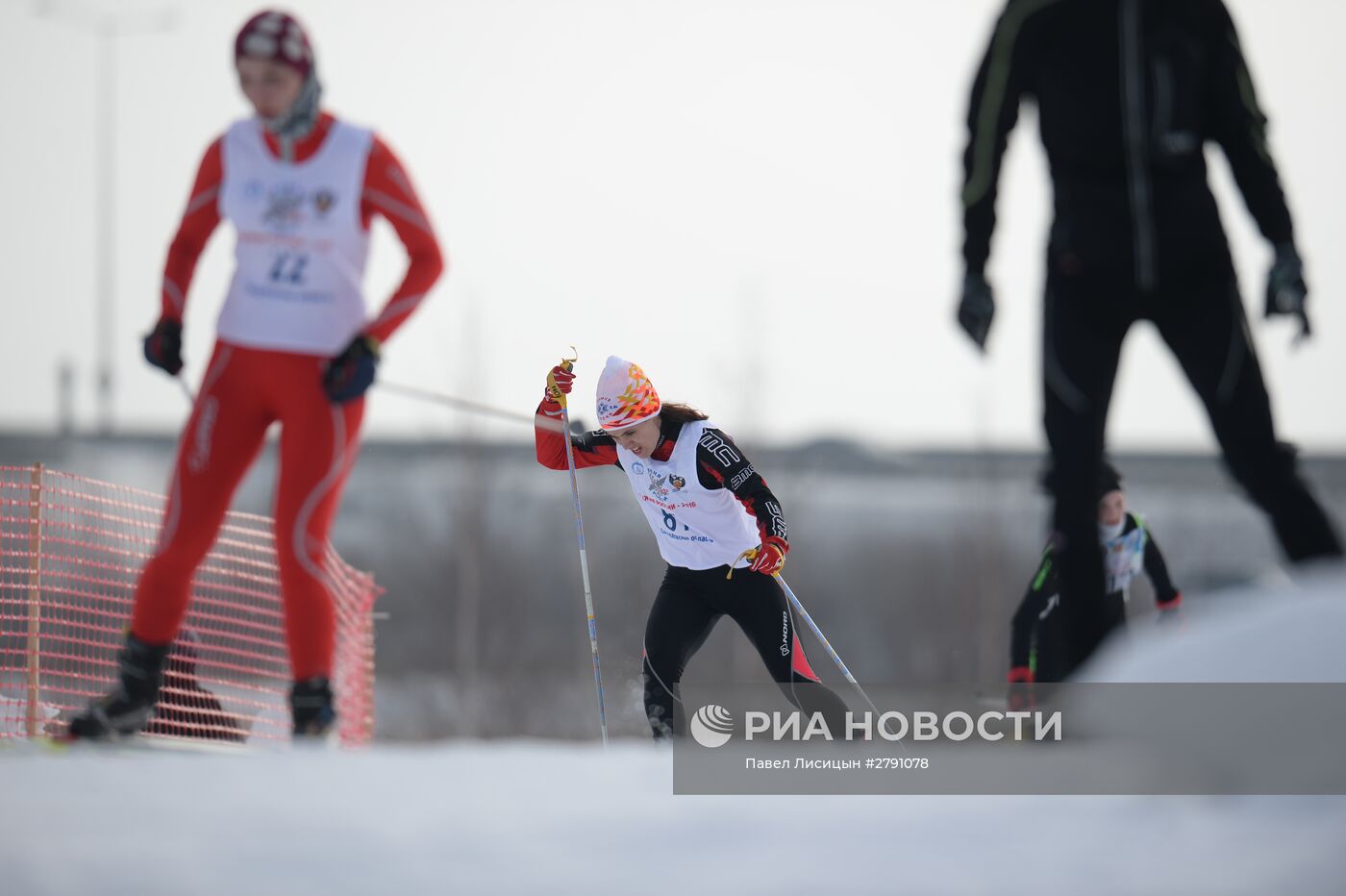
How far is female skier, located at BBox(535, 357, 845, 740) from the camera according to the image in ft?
19.2

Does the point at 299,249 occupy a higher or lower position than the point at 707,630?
higher

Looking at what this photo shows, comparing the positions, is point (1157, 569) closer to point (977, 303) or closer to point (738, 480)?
point (738, 480)

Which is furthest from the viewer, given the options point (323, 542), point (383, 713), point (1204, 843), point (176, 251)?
point (383, 713)

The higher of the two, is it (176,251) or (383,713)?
(176,251)

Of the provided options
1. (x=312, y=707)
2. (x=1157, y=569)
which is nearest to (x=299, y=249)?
(x=312, y=707)

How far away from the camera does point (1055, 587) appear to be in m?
6.15

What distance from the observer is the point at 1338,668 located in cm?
282

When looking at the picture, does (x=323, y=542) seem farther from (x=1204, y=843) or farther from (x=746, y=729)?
(x=1204, y=843)

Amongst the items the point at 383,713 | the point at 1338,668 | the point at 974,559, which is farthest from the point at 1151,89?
the point at 974,559

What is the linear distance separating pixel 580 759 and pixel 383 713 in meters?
23.6

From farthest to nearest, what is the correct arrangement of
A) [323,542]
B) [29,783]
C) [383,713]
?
1. [383,713]
2. [323,542]
3. [29,783]

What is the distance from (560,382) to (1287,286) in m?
3.09

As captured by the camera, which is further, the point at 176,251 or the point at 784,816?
the point at 176,251

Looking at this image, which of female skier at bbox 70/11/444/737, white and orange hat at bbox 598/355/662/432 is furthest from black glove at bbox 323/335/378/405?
white and orange hat at bbox 598/355/662/432
